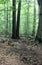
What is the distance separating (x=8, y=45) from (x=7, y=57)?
7.62ft

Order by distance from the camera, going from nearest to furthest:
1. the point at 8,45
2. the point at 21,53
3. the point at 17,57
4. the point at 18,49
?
the point at 17,57, the point at 21,53, the point at 18,49, the point at 8,45

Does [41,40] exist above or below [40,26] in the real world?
below

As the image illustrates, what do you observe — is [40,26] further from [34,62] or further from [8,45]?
[34,62]

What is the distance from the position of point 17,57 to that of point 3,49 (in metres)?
1.45

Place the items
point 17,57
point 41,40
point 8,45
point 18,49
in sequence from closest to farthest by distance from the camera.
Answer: point 17,57, point 18,49, point 8,45, point 41,40

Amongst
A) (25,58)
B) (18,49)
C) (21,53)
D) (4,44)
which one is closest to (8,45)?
(4,44)

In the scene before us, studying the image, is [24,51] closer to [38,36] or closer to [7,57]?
[7,57]

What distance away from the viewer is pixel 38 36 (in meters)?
11.7

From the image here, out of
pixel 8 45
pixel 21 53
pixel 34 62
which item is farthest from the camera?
pixel 8 45

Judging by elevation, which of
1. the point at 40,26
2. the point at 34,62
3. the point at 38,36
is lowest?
the point at 34,62

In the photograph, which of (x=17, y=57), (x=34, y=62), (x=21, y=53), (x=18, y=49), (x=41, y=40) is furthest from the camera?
(x=41, y=40)

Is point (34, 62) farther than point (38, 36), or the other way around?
point (38, 36)

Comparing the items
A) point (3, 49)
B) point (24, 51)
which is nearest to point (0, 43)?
point (3, 49)

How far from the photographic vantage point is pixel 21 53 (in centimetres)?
935
